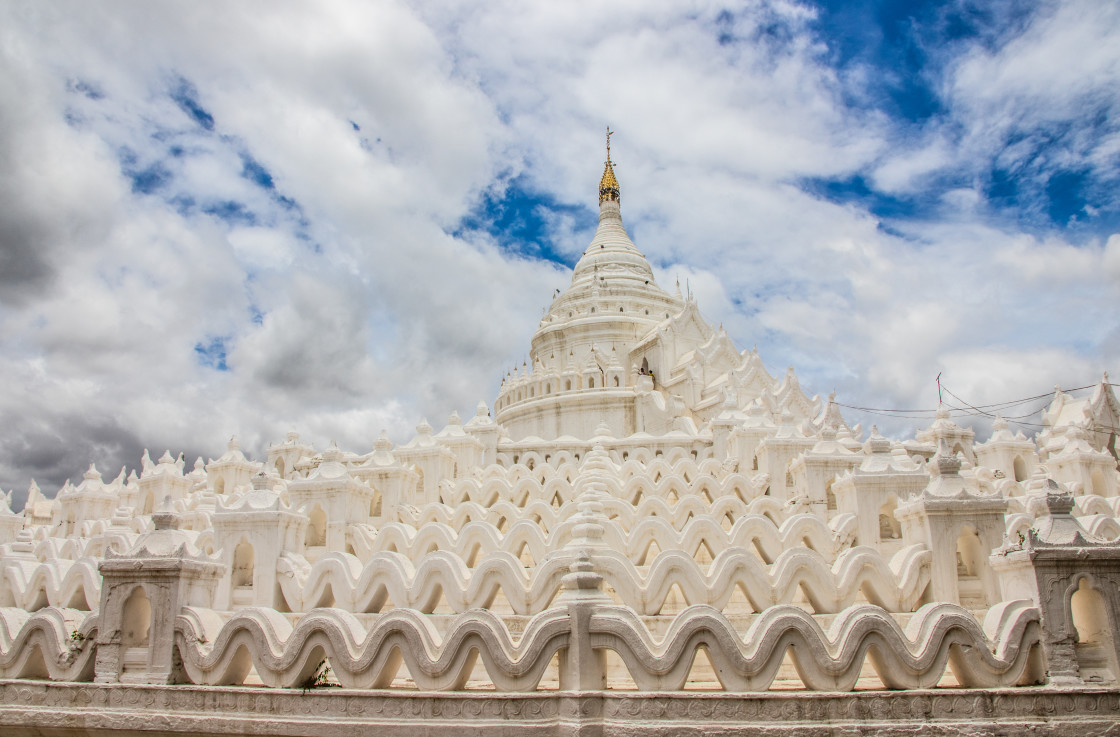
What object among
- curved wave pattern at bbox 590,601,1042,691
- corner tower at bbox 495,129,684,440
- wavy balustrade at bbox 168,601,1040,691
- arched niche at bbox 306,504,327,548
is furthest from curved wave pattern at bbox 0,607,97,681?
corner tower at bbox 495,129,684,440

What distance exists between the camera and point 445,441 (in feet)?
75.1

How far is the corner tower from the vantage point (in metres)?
36.2

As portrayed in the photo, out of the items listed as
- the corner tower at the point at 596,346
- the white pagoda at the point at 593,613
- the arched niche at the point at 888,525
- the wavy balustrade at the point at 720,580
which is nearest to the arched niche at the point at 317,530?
the white pagoda at the point at 593,613

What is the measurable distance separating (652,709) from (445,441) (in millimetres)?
16209

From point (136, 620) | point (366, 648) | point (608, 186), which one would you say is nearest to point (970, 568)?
point (366, 648)

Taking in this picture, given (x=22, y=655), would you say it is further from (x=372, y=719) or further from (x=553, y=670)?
(x=553, y=670)

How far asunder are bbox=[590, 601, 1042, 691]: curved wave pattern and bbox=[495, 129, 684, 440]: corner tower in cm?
2699

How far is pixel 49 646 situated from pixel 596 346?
115 feet

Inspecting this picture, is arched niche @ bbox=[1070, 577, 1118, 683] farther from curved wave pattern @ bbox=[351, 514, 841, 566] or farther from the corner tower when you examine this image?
the corner tower

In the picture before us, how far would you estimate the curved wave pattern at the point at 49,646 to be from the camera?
8.90 m

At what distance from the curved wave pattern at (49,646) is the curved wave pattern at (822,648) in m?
5.70

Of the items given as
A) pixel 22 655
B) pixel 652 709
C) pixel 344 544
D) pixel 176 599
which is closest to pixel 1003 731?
pixel 652 709

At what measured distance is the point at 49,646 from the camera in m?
9.03

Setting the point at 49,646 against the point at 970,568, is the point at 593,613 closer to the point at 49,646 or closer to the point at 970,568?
the point at 49,646
